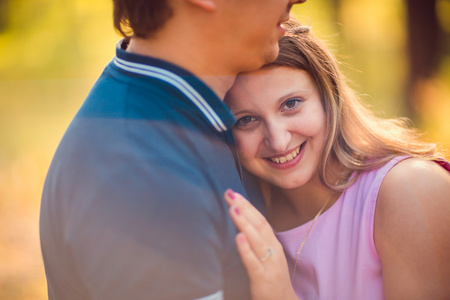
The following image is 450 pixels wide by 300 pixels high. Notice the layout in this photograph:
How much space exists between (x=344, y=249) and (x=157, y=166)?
1.25 m

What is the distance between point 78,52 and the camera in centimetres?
1101

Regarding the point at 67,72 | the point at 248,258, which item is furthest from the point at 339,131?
the point at 67,72

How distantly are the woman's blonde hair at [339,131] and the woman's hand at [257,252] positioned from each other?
0.69m

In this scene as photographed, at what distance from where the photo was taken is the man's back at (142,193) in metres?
1.25

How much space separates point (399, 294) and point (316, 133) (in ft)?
2.70

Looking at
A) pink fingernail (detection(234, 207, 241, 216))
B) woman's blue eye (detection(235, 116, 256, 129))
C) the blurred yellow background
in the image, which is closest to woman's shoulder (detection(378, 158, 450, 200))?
woman's blue eye (detection(235, 116, 256, 129))

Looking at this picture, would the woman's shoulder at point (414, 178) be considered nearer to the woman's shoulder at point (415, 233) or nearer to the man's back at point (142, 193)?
the woman's shoulder at point (415, 233)

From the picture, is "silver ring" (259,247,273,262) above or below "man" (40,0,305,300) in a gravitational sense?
below

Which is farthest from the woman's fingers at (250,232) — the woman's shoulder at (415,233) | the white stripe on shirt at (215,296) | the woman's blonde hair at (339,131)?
the woman's blonde hair at (339,131)

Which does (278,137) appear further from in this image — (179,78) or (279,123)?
(179,78)

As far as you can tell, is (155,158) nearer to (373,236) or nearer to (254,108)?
(254,108)

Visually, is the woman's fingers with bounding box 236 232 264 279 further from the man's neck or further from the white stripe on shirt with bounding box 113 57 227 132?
the man's neck

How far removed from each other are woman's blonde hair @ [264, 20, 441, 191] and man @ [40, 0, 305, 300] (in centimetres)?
54

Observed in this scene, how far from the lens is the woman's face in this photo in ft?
6.77
